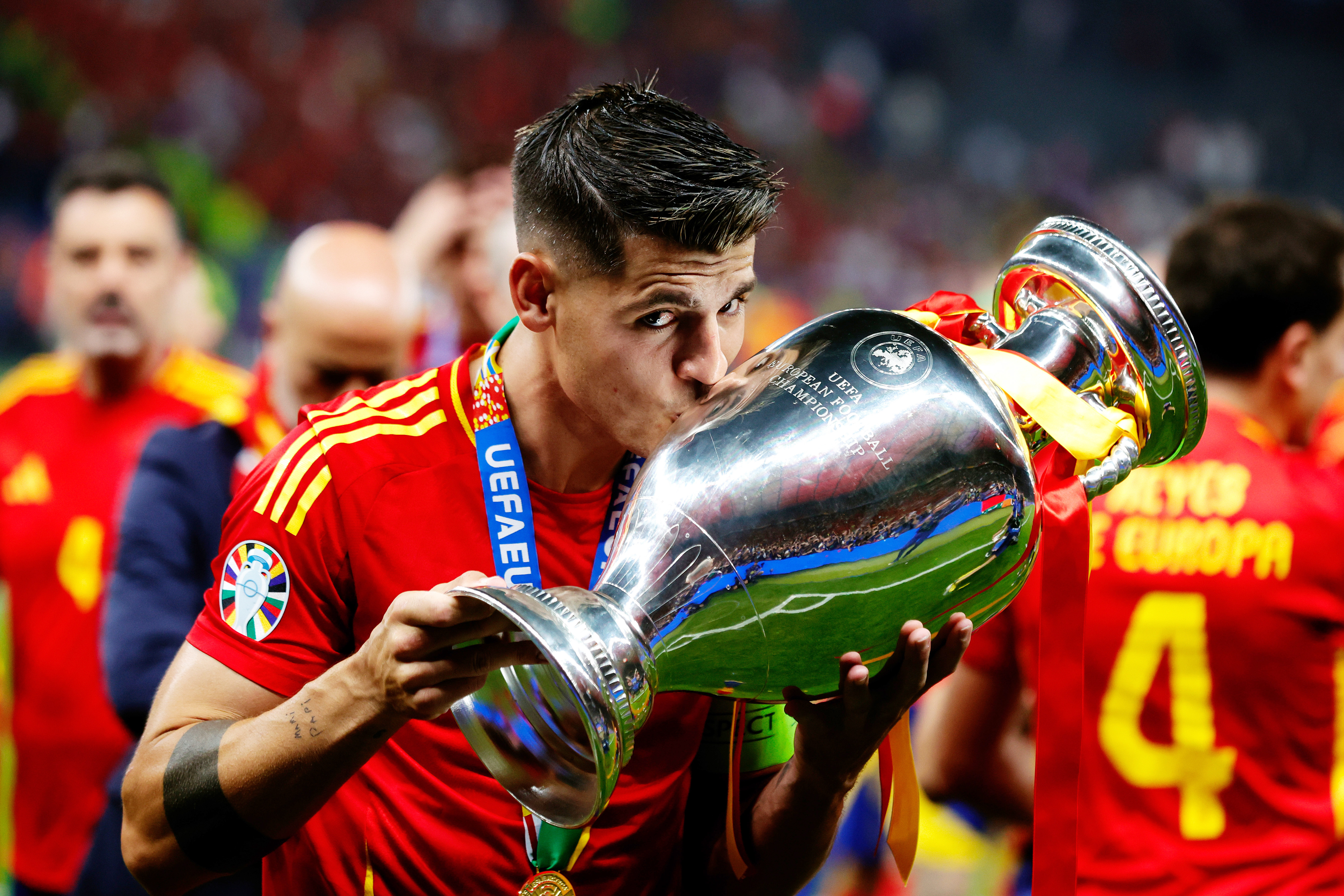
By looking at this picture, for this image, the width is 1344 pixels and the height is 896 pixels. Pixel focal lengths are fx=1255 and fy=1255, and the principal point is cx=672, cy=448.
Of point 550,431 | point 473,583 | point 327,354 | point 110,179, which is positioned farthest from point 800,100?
point 473,583

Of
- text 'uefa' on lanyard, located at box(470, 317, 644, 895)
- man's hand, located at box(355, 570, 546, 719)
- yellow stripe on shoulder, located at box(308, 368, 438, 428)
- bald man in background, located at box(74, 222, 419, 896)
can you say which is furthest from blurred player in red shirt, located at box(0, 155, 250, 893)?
man's hand, located at box(355, 570, 546, 719)

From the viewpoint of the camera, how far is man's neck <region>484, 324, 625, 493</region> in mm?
1520

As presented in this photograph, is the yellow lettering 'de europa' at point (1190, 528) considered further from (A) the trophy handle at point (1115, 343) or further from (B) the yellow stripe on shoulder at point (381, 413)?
(B) the yellow stripe on shoulder at point (381, 413)

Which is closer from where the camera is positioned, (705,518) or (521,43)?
(705,518)

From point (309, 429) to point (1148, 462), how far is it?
0.95 m

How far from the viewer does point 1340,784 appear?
7.90 feet

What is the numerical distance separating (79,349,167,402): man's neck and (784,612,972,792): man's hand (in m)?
2.75

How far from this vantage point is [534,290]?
1.43 meters

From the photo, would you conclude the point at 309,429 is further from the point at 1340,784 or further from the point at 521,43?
the point at 521,43

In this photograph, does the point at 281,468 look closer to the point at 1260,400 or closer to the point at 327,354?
the point at 327,354

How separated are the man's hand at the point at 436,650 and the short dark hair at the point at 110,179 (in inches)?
118

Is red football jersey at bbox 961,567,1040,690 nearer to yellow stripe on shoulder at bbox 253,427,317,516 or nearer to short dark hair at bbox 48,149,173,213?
yellow stripe on shoulder at bbox 253,427,317,516

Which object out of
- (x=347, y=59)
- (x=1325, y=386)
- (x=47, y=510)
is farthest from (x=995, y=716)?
(x=347, y=59)

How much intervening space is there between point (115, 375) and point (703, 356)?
272 centimetres
